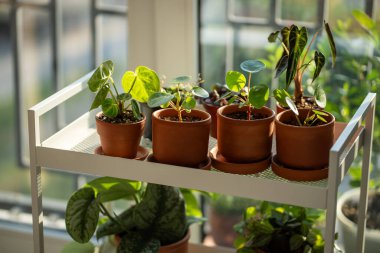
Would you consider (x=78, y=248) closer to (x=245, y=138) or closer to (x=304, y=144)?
(x=245, y=138)

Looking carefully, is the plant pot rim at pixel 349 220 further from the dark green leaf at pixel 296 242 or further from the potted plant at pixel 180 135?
the potted plant at pixel 180 135

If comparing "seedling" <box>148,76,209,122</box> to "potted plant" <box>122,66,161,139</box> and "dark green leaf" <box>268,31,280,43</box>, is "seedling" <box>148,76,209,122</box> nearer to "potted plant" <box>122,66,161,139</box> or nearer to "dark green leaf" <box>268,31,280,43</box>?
"potted plant" <box>122,66,161,139</box>

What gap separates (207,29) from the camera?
231 cm

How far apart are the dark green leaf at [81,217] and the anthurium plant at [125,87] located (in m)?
0.25

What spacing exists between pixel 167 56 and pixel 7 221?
35.5 inches

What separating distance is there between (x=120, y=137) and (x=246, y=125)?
287mm

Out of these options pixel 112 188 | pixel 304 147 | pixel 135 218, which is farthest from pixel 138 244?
pixel 304 147

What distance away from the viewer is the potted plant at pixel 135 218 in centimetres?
181

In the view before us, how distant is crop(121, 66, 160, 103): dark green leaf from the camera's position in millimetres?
1717

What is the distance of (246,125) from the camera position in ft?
5.33

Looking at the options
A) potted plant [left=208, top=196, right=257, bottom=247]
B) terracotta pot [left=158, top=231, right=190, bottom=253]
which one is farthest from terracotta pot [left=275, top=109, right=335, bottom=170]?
potted plant [left=208, top=196, right=257, bottom=247]

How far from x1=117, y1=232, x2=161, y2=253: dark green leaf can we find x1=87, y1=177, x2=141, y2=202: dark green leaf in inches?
5.2

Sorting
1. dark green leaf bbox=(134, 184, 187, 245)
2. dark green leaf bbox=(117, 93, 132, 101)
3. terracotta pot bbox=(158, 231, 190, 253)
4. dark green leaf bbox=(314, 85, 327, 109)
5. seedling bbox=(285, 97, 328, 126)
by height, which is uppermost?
dark green leaf bbox=(314, 85, 327, 109)

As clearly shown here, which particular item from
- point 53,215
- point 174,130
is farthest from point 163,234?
point 53,215
